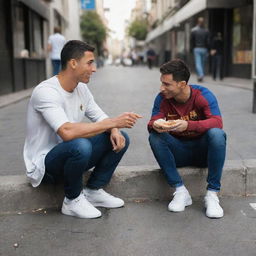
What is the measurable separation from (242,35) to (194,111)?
48.8 ft

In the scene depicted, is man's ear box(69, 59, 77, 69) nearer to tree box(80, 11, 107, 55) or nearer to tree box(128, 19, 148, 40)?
tree box(80, 11, 107, 55)

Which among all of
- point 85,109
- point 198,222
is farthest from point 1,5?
point 198,222

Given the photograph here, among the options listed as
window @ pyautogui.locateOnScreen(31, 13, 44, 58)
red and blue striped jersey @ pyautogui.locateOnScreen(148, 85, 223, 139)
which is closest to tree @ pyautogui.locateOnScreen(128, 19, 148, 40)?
window @ pyautogui.locateOnScreen(31, 13, 44, 58)

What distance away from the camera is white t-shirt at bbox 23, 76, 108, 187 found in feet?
11.1

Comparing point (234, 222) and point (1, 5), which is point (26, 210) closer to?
point (234, 222)

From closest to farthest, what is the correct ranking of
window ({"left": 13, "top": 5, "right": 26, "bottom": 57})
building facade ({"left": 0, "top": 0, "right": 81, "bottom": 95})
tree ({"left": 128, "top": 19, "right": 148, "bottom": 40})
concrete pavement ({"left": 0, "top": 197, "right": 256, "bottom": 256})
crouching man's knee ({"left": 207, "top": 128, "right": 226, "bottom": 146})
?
concrete pavement ({"left": 0, "top": 197, "right": 256, "bottom": 256})
crouching man's knee ({"left": 207, "top": 128, "right": 226, "bottom": 146})
building facade ({"left": 0, "top": 0, "right": 81, "bottom": 95})
window ({"left": 13, "top": 5, "right": 26, "bottom": 57})
tree ({"left": 128, "top": 19, "right": 148, "bottom": 40})

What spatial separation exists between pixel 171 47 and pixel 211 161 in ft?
110

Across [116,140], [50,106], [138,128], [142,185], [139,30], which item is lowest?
[142,185]

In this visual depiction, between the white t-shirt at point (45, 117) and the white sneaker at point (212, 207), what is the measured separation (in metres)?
1.20

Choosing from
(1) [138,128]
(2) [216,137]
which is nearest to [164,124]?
(2) [216,137]

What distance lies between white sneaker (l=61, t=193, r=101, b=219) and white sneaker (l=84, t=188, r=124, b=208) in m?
0.18

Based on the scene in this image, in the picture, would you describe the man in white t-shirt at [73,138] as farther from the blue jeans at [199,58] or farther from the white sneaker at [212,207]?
the blue jeans at [199,58]

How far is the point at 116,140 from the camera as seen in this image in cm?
358

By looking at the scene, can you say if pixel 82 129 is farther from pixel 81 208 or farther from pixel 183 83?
pixel 183 83
